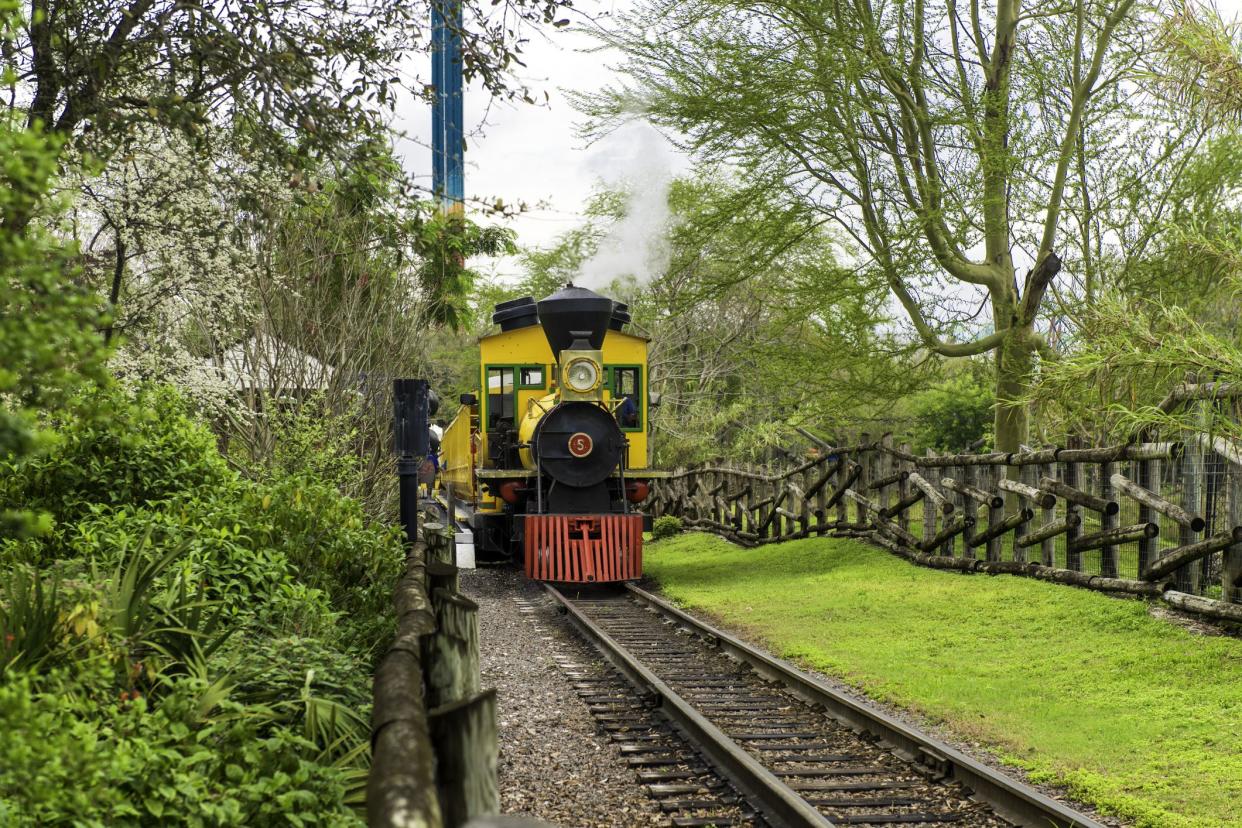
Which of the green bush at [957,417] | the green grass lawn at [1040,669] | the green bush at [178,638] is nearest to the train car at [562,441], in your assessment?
the green grass lawn at [1040,669]

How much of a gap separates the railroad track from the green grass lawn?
0.47 meters

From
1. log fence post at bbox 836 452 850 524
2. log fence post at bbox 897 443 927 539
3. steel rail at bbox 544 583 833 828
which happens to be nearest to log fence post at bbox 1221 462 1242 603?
steel rail at bbox 544 583 833 828

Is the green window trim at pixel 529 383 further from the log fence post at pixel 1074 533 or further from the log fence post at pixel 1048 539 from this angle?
the log fence post at pixel 1074 533

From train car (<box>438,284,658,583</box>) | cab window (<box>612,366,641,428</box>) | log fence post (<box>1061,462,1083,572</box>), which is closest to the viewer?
log fence post (<box>1061,462,1083,572</box>)

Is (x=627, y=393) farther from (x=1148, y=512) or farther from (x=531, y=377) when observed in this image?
(x=1148, y=512)

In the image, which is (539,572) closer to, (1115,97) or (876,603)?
(876,603)

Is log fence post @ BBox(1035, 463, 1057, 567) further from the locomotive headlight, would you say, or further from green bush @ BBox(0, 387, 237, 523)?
green bush @ BBox(0, 387, 237, 523)

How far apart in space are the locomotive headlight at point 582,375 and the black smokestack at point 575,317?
0.38m

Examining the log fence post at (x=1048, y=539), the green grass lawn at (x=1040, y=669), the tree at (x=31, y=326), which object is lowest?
the green grass lawn at (x=1040, y=669)

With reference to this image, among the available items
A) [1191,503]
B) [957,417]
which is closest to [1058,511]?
[1191,503]

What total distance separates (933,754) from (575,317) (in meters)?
9.80

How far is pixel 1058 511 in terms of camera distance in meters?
15.7

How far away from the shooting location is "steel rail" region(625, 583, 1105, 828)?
539 centimetres

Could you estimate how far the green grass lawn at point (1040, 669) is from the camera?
6.13 metres
